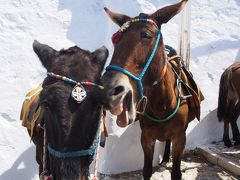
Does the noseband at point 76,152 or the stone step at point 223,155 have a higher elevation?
the noseband at point 76,152

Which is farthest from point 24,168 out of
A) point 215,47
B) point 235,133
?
point 215,47

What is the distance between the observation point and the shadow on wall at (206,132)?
5.27 meters

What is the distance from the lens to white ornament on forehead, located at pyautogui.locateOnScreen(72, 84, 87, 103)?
1.73 meters

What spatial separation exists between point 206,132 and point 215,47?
1518 millimetres

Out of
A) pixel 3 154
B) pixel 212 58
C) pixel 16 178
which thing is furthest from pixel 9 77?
pixel 212 58

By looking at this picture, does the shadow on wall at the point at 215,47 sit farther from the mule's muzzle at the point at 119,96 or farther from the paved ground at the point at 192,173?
the mule's muzzle at the point at 119,96

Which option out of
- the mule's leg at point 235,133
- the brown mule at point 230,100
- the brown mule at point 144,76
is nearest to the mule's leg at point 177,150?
the brown mule at point 144,76

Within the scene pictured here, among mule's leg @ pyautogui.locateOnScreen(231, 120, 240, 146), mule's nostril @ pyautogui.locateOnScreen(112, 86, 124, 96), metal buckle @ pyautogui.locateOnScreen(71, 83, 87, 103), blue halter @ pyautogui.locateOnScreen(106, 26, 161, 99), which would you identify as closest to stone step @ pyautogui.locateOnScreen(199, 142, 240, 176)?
mule's leg @ pyautogui.locateOnScreen(231, 120, 240, 146)

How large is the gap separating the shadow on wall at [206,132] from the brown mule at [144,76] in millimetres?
2033

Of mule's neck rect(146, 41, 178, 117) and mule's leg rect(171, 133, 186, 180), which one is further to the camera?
mule's leg rect(171, 133, 186, 180)

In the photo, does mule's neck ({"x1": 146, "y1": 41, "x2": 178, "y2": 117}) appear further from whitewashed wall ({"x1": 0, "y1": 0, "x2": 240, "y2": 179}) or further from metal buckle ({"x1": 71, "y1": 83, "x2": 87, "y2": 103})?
whitewashed wall ({"x1": 0, "y1": 0, "x2": 240, "y2": 179})

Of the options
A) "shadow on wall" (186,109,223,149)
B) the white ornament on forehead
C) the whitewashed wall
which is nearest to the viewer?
the white ornament on forehead

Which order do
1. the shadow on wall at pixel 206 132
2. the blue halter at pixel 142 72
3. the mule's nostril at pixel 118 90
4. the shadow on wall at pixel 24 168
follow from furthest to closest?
the shadow on wall at pixel 206 132 < the shadow on wall at pixel 24 168 < the blue halter at pixel 142 72 < the mule's nostril at pixel 118 90

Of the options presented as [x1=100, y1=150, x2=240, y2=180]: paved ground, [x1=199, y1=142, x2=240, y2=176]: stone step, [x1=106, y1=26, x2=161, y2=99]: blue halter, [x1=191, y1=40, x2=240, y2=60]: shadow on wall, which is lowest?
[x1=100, y1=150, x2=240, y2=180]: paved ground
